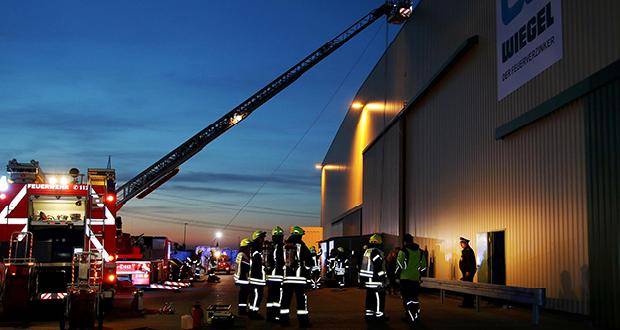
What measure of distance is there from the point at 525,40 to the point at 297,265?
9200 mm

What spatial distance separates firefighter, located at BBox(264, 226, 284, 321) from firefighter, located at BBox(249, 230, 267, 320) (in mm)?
722

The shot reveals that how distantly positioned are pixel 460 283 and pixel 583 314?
170 inches

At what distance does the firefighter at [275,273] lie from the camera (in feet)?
45.1

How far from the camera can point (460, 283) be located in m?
18.9

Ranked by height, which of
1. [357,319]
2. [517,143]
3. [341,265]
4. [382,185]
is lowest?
[357,319]

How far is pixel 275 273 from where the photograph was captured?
13.8 m

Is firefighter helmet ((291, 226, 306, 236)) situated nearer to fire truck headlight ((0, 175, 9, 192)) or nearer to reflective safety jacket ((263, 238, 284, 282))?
reflective safety jacket ((263, 238, 284, 282))

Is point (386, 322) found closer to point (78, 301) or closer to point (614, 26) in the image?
point (78, 301)

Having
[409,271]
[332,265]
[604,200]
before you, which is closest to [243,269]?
[409,271]

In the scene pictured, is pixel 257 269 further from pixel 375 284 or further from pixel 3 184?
pixel 3 184

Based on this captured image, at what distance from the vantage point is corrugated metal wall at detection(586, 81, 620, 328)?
1354 centimetres

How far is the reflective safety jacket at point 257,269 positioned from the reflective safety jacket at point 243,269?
190mm

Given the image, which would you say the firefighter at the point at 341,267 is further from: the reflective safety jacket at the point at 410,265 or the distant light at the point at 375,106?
the reflective safety jacket at the point at 410,265

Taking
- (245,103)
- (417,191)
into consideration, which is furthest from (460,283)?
(245,103)
